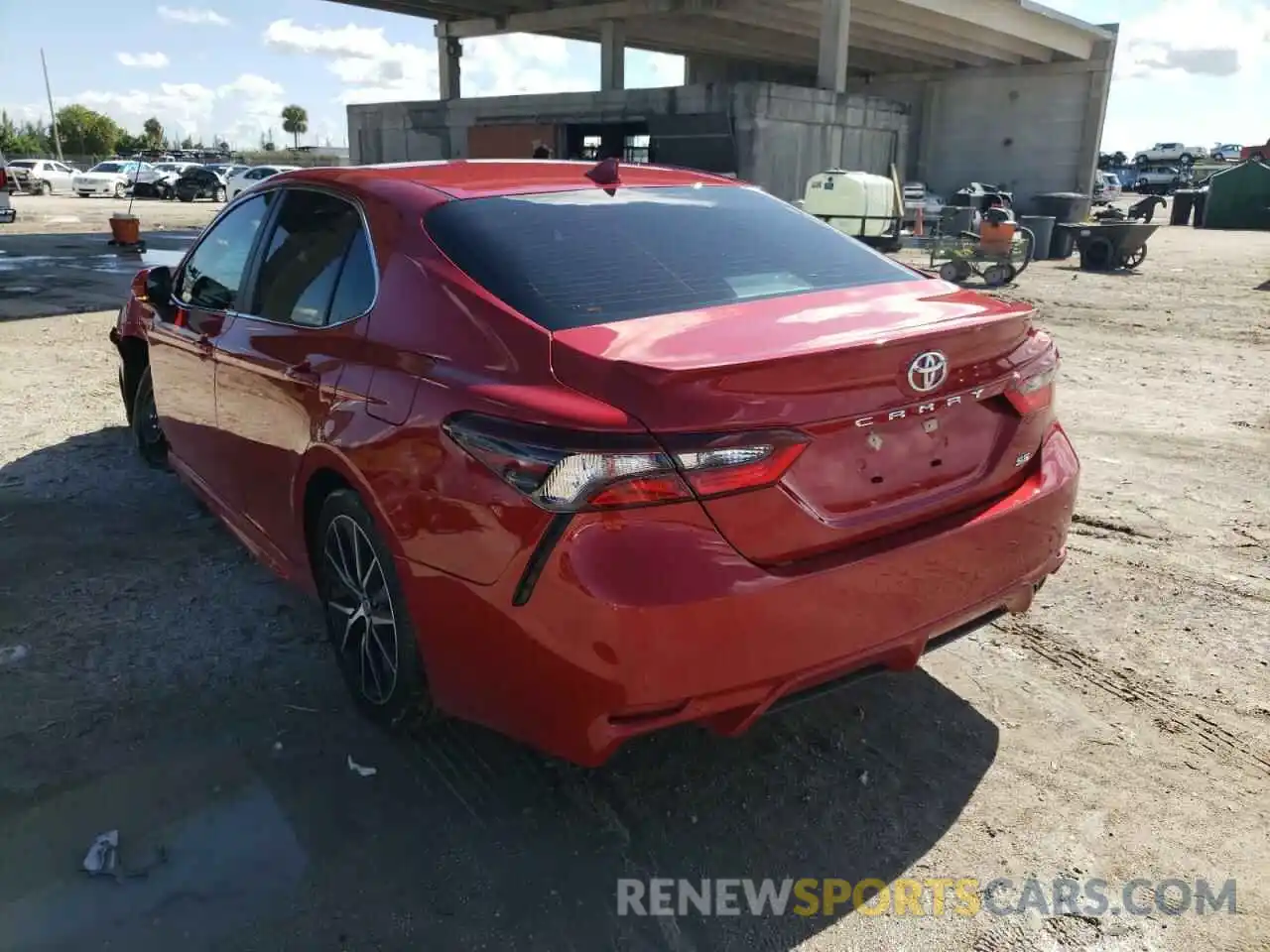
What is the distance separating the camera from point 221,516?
4.09 meters

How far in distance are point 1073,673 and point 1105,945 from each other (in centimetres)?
133

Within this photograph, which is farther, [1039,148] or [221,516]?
[1039,148]

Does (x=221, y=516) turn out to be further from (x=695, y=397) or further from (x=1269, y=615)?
(x=1269, y=615)

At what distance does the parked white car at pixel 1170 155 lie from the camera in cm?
6781

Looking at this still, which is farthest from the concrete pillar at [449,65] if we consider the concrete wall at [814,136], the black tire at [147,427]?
the black tire at [147,427]

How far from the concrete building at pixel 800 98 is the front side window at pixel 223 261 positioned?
23.1 m

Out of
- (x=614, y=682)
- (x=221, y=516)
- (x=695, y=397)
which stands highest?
(x=695, y=397)

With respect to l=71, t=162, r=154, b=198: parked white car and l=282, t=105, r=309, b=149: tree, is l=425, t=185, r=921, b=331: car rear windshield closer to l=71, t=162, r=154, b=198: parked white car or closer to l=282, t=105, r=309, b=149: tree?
l=71, t=162, r=154, b=198: parked white car

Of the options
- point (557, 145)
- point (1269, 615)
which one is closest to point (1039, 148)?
point (557, 145)

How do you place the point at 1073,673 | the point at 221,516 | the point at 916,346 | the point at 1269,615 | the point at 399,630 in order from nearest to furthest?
1. the point at 916,346
2. the point at 399,630
3. the point at 1073,673
4. the point at 1269,615
5. the point at 221,516

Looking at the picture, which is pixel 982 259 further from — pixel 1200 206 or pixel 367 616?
pixel 1200 206

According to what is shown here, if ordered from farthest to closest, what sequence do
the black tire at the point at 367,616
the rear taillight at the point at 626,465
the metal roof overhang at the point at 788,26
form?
1. the metal roof overhang at the point at 788,26
2. the black tire at the point at 367,616
3. the rear taillight at the point at 626,465

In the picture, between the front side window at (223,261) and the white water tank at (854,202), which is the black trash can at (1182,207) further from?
the front side window at (223,261)

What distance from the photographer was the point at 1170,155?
2731 inches
